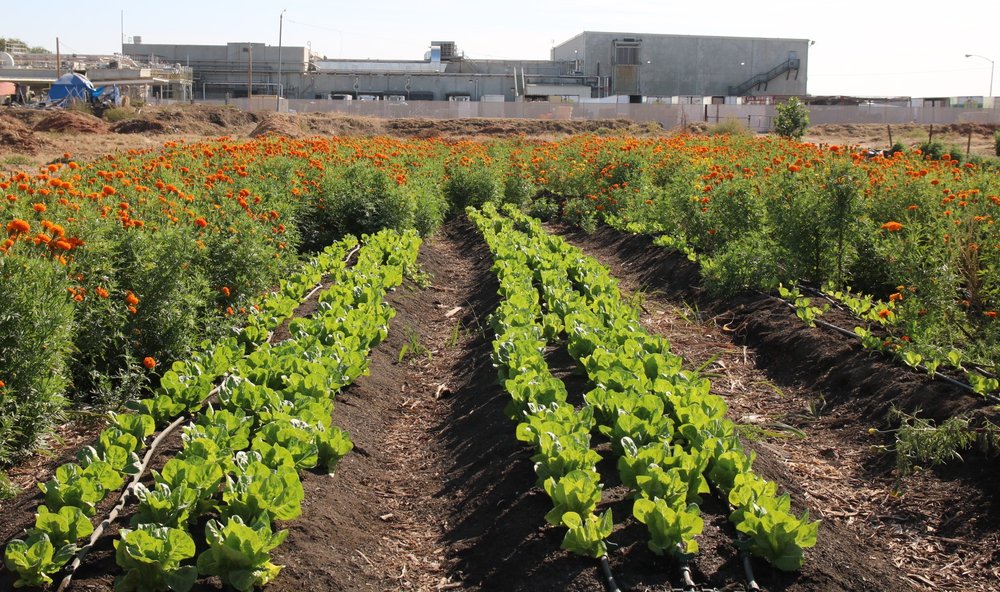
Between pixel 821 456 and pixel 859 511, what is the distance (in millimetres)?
797

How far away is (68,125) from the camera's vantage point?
3381 centimetres

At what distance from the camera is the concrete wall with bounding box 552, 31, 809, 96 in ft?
240

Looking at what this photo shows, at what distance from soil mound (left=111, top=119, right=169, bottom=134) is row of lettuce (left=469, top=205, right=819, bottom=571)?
1298 inches

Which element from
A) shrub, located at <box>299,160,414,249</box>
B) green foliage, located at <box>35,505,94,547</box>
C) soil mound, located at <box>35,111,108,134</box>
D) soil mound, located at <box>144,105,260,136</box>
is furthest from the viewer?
soil mound, located at <box>144,105,260,136</box>

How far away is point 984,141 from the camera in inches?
1848

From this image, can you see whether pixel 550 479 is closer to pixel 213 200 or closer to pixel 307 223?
pixel 213 200

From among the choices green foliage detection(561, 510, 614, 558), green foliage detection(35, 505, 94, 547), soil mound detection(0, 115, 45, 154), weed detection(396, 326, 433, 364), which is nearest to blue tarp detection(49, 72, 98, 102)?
soil mound detection(0, 115, 45, 154)

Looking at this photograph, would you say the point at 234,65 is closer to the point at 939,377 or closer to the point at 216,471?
the point at 939,377

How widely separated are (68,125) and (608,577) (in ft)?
115

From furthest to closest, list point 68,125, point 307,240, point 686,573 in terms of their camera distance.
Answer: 1. point 68,125
2. point 307,240
3. point 686,573

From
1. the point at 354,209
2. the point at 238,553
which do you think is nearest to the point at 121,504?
the point at 238,553

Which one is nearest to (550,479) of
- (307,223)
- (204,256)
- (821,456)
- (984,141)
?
(821,456)

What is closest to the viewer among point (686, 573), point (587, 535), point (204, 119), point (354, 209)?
point (686, 573)

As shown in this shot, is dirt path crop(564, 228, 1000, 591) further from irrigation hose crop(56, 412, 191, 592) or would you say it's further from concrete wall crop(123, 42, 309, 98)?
concrete wall crop(123, 42, 309, 98)
